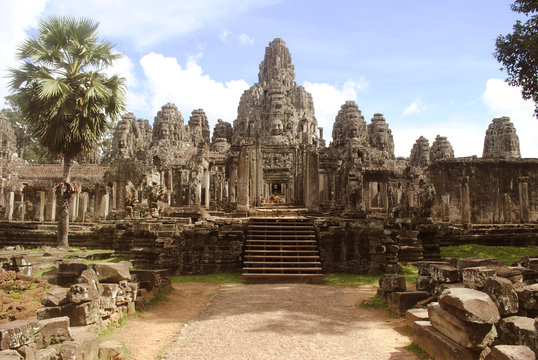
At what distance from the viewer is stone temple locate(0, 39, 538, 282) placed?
12109 millimetres

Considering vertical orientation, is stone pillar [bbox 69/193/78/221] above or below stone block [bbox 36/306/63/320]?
above

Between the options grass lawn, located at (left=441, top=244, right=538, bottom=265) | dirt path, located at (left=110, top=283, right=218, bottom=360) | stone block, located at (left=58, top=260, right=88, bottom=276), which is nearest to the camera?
dirt path, located at (left=110, top=283, right=218, bottom=360)

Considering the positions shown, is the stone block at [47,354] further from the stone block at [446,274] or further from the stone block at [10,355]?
the stone block at [446,274]

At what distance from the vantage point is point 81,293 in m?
5.61

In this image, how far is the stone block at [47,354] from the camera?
13.8 ft

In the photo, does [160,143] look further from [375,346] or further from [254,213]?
[375,346]

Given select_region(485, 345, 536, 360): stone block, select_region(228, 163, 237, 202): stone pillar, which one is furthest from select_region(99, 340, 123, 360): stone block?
select_region(228, 163, 237, 202): stone pillar

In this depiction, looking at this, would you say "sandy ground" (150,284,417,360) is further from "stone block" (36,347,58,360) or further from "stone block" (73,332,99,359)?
"stone block" (36,347,58,360)

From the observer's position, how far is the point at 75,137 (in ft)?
47.0

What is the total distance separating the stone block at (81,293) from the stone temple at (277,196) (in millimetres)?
5478

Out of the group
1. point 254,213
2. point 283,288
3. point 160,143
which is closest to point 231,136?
point 160,143

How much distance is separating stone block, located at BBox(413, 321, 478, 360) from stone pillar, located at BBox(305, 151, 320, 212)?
9534 millimetres

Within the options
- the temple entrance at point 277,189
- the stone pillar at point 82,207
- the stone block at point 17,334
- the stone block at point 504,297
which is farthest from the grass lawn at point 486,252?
the temple entrance at point 277,189

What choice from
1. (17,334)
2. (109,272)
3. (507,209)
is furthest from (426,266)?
(507,209)
